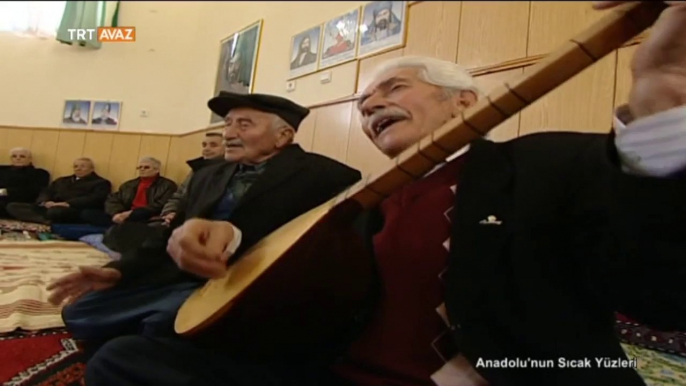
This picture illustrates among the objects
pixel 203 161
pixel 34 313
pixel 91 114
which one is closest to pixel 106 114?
pixel 91 114

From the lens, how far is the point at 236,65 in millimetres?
580

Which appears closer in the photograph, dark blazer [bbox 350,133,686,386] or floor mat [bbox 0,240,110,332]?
dark blazer [bbox 350,133,686,386]

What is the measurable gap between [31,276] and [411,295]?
1.37 ft

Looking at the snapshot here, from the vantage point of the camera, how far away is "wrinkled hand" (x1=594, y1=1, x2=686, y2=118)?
28 cm

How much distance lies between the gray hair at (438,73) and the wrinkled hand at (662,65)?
0.87ft

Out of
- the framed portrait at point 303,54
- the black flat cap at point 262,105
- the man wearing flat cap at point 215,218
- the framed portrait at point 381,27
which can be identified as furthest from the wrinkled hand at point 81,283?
the framed portrait at point 381,27

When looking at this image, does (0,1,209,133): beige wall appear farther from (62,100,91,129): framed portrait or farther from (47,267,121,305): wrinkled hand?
(47,267,121,305): wrinkled hand

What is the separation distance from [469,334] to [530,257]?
0.08 metres

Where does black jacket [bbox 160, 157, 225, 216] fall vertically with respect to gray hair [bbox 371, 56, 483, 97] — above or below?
below

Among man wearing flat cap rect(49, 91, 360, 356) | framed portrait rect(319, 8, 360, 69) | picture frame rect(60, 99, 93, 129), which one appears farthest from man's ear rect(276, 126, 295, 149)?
picture frame rect(60, 99, 93, 129)

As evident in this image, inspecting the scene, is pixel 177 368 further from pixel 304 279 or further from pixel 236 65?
pixel 236 65

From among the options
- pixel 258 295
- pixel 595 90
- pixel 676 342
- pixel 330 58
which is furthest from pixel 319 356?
pixel 595 90

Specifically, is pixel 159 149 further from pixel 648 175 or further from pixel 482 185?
pixel 648 175

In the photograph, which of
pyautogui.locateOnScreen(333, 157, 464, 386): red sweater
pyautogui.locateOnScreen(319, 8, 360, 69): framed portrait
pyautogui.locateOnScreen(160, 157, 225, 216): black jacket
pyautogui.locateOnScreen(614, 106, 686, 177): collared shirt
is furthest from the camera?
pyautogui.locateOnScreen(319, 8, 360, 69): framed portrait
